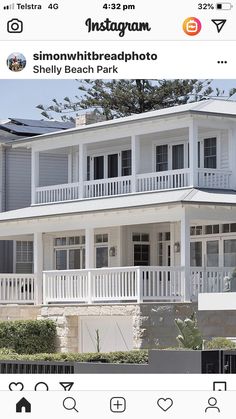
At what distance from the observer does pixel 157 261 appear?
33906mm

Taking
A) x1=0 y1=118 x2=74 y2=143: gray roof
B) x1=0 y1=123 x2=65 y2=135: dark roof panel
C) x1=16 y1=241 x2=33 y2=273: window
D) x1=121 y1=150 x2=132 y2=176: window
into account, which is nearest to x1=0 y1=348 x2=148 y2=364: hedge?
x1=121 y1=150 x2=132 y2=176: window

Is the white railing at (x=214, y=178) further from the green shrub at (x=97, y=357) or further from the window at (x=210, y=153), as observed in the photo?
the green shrub at (x=97, y=357)

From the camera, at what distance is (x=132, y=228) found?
33812mm

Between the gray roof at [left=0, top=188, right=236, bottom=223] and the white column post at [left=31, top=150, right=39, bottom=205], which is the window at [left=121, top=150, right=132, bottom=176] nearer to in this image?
the gray roof at [left=0, top=188, right=236, bottom=223]

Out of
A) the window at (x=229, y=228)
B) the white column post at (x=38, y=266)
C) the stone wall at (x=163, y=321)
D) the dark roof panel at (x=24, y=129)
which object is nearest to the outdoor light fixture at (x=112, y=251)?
Result: the white column post at (x=38, y=266)

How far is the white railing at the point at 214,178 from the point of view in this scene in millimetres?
30891

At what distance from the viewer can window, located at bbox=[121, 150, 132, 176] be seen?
34844 mm

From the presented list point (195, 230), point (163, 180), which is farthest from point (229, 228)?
point (163, 180)

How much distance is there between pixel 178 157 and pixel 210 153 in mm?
1270
